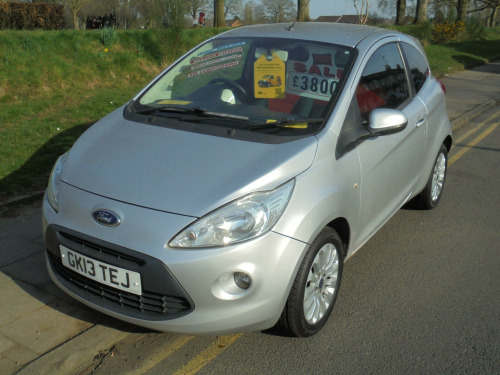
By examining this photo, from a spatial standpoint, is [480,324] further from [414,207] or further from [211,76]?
[211,76]

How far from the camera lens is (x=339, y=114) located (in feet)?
11.9

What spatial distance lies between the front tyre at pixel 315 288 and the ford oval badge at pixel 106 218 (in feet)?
3.38

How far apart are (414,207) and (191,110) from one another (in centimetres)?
A: 284

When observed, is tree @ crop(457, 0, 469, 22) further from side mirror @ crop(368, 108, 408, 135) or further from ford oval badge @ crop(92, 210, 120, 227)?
ford oval badge @ crop(92, 210, 120, 227)

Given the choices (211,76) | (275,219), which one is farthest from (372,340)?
(211,76)

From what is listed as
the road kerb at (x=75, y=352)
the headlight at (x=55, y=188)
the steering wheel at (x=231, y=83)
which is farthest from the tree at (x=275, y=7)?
the road kerb at (x=75, y=352)

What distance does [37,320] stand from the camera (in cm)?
353

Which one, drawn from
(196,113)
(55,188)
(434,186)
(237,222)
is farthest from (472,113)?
(55,188)

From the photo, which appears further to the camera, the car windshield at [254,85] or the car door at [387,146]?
the car door at [387,146]

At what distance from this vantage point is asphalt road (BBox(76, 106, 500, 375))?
3240 mm

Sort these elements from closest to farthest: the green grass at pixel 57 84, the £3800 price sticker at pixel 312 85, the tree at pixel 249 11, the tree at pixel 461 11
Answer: the £3800 price sticker at pixel 312 85, the green grass at pixel 57 84, the tree at pixel 461 11, the tree at pixel 249 11

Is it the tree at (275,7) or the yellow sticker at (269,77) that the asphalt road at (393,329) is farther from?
the tree at (275,7)

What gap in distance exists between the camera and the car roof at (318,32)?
166 inches

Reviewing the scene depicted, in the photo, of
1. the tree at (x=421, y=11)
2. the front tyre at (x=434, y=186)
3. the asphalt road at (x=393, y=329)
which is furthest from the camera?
the tree at (x=421, y=11)
